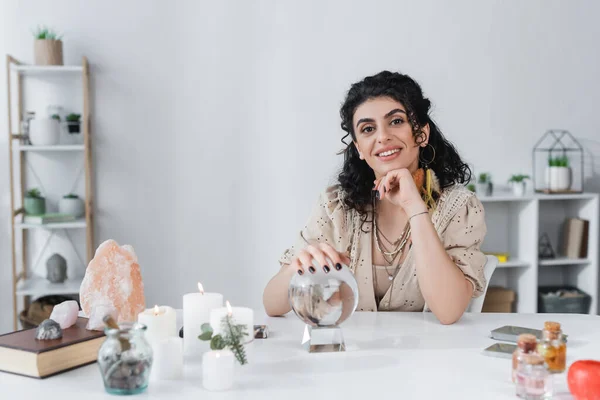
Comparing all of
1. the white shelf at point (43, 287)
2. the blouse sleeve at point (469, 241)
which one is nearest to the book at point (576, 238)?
the blouse sleeve at point (469, 241)

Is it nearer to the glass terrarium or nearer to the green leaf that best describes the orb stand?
the green leaf

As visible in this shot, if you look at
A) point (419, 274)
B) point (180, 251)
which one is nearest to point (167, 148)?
point (180, 251)

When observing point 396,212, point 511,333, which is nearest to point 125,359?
point 511,333

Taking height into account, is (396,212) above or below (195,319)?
above

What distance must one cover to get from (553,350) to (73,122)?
2.85 m

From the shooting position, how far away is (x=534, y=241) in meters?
3.77

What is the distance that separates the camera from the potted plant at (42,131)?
3367 mm

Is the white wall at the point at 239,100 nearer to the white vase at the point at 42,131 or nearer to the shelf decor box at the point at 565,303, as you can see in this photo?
the white vase at the point at 42,131

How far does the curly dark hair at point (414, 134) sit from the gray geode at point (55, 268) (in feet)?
6.33

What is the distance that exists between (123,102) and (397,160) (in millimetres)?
2103

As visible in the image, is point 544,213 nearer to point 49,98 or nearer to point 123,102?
point 123,102

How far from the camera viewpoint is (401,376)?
1220 mm

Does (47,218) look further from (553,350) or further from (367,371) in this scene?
(553,350)

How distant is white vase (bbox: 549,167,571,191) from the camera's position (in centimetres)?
379
